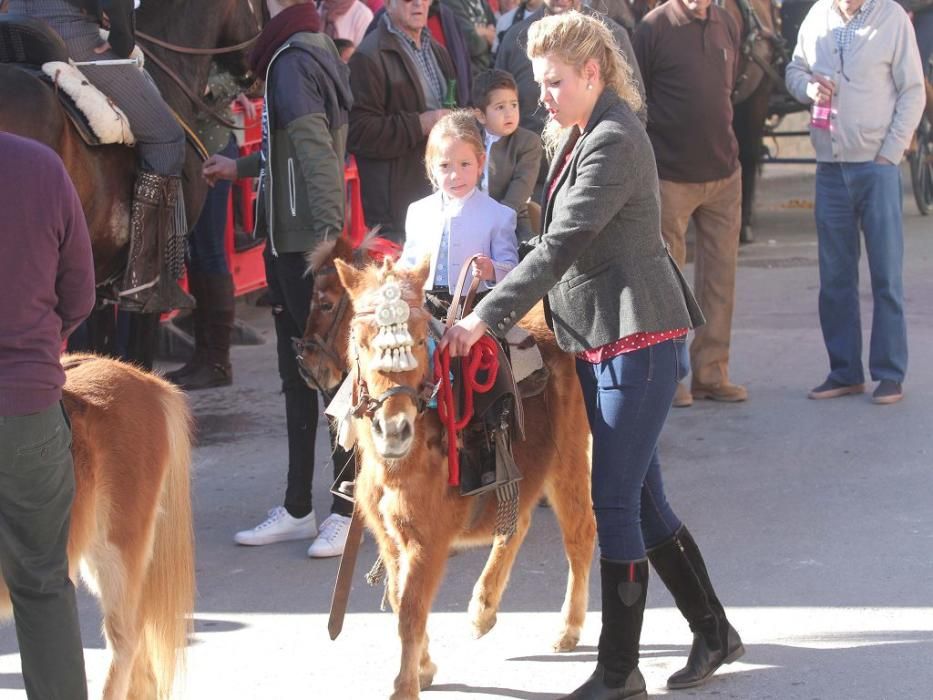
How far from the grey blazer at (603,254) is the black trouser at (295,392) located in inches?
77.0

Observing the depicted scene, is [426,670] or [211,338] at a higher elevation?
[211,338]

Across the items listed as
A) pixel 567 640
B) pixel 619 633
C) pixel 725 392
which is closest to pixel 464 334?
pixel 619 633

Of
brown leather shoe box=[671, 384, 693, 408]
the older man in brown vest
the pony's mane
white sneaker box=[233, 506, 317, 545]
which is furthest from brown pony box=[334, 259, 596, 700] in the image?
brown leather shoe box=[671, 384, 693, 408]

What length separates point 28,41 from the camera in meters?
6.21

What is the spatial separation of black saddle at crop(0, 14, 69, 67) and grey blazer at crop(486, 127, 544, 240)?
2.03 metres

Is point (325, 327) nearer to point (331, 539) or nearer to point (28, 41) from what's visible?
point (331, 539)

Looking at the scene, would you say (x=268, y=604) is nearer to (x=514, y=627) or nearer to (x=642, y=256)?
(x=514, y=627)

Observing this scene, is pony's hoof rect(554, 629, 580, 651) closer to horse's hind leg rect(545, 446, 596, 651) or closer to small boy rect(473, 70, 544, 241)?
horse's hind leg rect(545, 446, 596, 651)

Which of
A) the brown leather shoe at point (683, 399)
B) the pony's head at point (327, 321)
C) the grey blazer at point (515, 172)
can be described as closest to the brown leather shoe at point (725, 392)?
the brown leather shoe at point (683, 399)

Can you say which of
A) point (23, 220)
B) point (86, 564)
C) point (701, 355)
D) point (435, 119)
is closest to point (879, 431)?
point (701, 355)

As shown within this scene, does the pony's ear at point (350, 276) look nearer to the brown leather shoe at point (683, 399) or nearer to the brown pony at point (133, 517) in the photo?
the brown pony at point (133, 517)

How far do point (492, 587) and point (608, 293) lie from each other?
1316mm

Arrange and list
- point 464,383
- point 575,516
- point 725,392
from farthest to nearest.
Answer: point 725,392, point 575,516, point 464,383

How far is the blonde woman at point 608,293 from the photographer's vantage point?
3.99 m
